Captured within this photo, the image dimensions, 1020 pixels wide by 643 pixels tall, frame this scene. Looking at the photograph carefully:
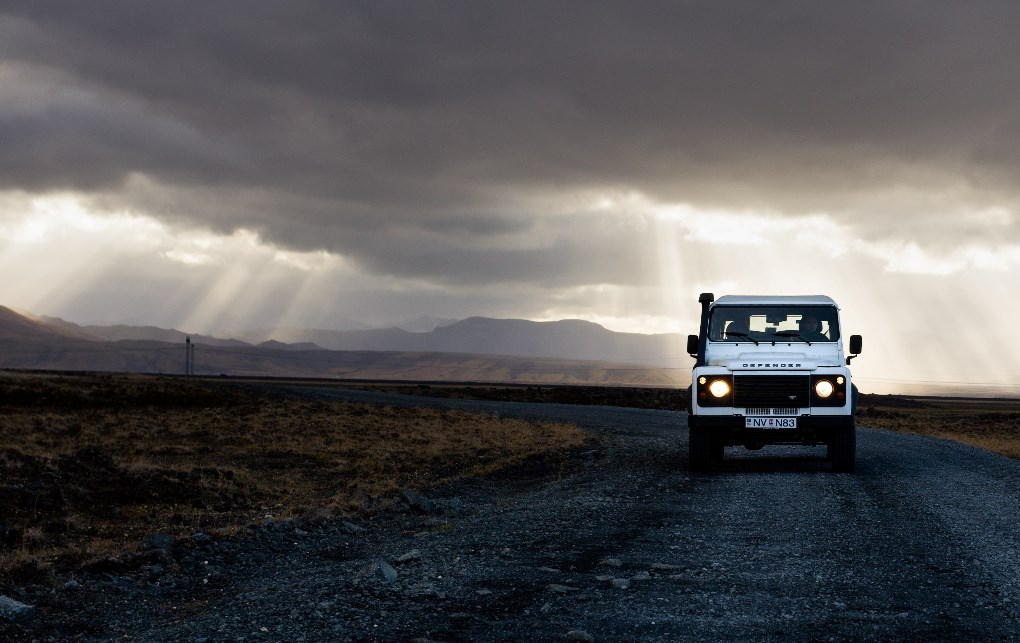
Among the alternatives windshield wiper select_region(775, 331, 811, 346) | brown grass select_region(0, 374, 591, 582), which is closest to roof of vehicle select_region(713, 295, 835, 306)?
windshield wiper select_region(775, 331, 811, 346)

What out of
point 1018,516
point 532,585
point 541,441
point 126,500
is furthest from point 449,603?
point 541,441

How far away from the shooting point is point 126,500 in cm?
1531

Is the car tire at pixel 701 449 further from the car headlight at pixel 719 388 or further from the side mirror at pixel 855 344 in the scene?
the side mirror at pixel 855 344

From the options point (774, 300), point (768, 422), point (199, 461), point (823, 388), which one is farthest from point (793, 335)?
point (199, 461)

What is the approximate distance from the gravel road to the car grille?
211 centimetres

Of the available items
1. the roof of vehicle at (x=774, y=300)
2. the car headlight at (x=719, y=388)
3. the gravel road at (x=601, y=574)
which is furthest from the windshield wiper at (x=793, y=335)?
the gravel road at (x=601, y=574)

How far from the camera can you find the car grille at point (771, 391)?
17.1m

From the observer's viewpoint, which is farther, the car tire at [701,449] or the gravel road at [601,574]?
the car tire at [701,449]

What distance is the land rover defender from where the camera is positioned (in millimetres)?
17031

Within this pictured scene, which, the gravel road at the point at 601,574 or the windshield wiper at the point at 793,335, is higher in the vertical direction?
the windshield wiper at the point at 793,335

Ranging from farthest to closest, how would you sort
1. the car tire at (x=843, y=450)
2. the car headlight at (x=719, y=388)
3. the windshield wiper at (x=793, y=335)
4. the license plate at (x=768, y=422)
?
the windshield wiper at (x=793, y=335) → the car tire at (x=843, y=450) → the car headlight at (x=719, y=388) → the license plate at (x=768, y=422)

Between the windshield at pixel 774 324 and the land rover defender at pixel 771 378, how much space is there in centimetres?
2

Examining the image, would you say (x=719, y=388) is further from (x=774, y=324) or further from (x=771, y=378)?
(x=774, y=324)

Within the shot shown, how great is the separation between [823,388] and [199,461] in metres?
13.8
